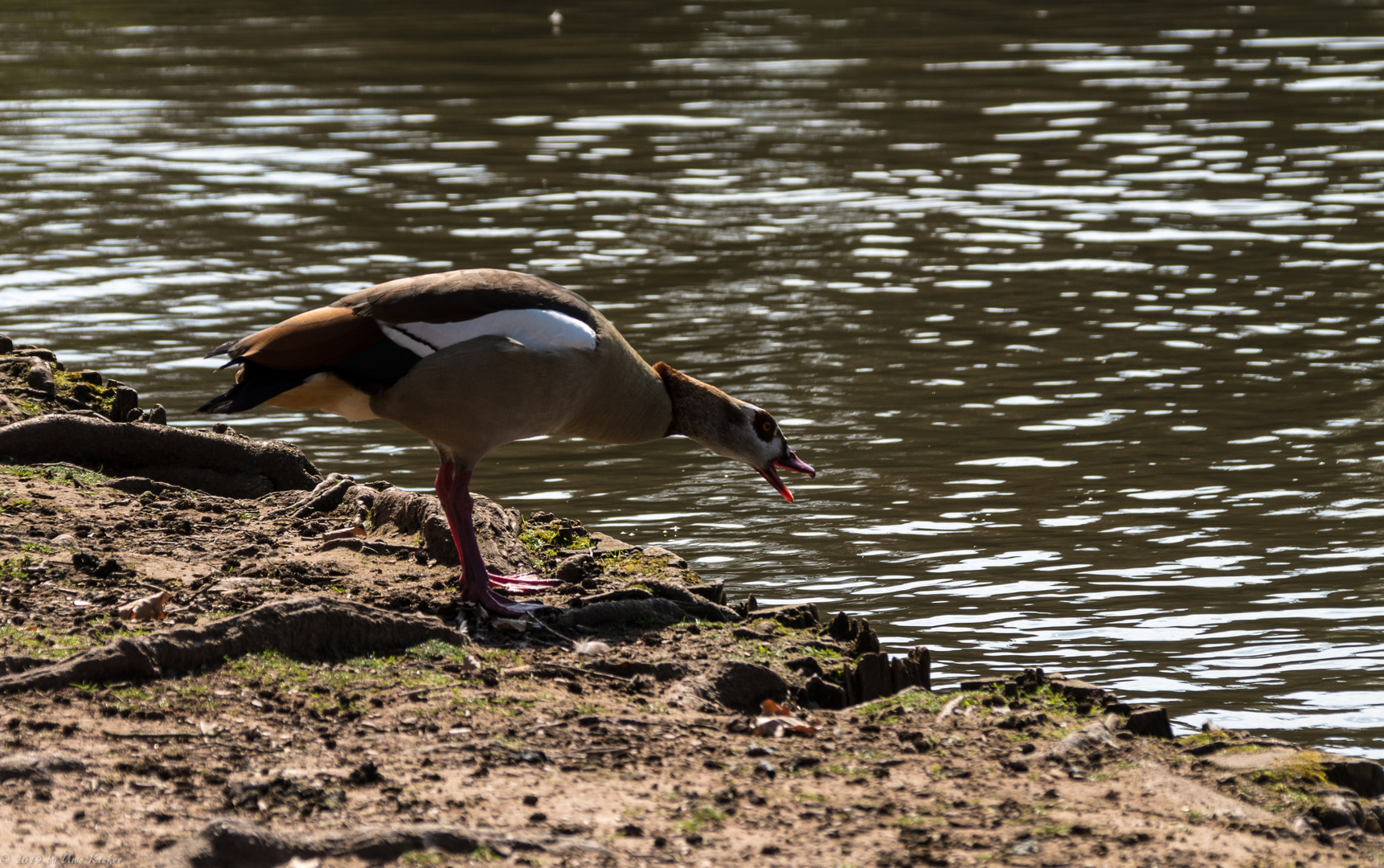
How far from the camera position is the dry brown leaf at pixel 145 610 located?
6.45 m

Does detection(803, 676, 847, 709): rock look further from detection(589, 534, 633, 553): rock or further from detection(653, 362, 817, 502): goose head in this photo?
detection(589, 534, 633, 553): rock

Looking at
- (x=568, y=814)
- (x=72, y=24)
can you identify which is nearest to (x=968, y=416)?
(x=568, y=814)

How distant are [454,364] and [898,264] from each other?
1048cm

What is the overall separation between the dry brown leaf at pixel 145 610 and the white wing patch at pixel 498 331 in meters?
1.46

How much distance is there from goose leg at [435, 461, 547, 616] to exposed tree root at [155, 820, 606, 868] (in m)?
2.31

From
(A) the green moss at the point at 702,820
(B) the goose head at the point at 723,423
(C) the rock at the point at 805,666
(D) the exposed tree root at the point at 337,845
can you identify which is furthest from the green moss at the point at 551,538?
(D) the exposed tree root at the point at 337,845

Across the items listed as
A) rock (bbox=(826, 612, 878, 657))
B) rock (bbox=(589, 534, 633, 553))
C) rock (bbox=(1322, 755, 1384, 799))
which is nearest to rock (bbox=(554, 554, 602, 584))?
rock (bbox=(589, 534, 633, 553))

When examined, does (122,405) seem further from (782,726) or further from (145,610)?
(782,726)

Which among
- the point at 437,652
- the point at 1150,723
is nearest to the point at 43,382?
the point at 437,652

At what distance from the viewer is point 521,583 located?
7.40m

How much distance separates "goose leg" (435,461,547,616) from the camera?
695 centimetres

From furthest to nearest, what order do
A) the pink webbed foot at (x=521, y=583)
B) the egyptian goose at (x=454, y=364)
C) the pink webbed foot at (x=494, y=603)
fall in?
the pink webbed foot at (x=521, y=583)
the pink webbed foot at (x=494, y=603)
the egyptian goose at (x=454, y=364)

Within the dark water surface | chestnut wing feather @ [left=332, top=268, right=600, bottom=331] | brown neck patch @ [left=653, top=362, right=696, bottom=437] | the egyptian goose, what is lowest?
the dark water surface

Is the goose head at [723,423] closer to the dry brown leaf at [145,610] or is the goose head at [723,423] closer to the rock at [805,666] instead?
the rock at [805,666]
